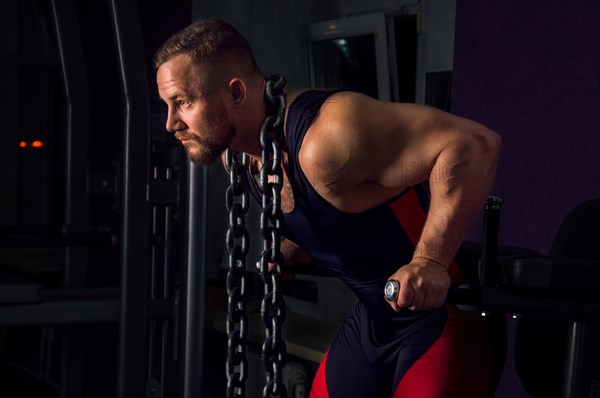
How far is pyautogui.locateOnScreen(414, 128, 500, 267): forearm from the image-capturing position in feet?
3.21

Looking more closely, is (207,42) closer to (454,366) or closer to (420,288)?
(420,288)

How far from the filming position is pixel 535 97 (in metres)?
1.76

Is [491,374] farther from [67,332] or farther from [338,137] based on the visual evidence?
[67,332]

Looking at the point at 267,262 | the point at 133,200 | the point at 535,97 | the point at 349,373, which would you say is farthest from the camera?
the point at 133,200

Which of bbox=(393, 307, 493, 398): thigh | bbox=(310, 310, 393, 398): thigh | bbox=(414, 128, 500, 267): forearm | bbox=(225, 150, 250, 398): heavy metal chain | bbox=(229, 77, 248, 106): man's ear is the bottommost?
bbox=(310, 310, 393, 398): thigh

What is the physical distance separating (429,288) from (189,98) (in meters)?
0.44

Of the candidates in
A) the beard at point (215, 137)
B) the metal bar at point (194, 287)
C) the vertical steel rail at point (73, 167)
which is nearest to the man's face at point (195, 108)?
the beard at point (215, 137)

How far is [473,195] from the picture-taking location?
3.24 feet

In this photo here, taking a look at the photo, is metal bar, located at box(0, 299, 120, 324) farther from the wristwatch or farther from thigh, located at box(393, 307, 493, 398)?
the wristwatch

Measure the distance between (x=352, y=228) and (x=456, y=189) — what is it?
0.18 m

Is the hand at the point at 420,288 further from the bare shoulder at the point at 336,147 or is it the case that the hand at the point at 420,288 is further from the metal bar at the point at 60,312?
the metal bar at the point at 60,312

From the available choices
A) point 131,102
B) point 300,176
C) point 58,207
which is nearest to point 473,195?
point 300,176

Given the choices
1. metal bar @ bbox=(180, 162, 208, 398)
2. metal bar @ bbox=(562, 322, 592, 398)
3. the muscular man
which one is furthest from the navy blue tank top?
metal bar @ bbox=(180, 162, 208, 398)

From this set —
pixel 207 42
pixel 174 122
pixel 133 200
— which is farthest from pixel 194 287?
pixel 207 42
